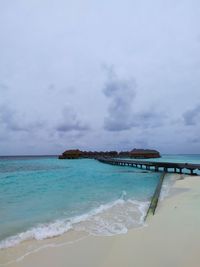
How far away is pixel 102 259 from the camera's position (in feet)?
16.7

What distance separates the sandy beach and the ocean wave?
13.5 inches

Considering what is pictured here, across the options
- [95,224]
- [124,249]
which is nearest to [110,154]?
[95,224]

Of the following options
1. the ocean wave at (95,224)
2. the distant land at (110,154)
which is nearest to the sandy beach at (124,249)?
the ocean wave at (95,224)

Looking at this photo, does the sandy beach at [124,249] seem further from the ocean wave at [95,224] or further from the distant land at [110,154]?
the distant land at [110,154]

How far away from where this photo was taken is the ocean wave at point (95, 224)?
6745 millimetres

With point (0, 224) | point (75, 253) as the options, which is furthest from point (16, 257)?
point (0, 224)

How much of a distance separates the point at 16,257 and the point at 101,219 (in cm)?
348

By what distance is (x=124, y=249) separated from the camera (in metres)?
5.54

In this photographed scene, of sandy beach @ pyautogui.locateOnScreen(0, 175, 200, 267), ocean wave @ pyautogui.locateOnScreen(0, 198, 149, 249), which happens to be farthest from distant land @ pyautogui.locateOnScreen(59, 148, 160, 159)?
sandy beach @ pyautogui.locateOnScreen(0, 175, 200, 267)

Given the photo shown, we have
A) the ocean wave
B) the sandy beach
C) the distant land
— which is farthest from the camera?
the distant land

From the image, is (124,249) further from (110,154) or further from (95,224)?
(110,154)

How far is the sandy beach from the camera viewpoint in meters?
4.90

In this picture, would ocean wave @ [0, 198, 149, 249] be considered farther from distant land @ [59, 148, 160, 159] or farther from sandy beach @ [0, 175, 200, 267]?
distant land @ [59, 148, 160, 159]

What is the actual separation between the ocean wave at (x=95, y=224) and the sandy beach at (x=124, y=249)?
0.34m
